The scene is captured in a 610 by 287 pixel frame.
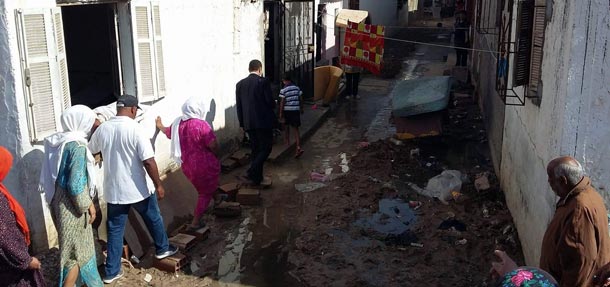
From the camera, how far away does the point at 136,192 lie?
202 inches

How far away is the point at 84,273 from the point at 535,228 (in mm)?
4008

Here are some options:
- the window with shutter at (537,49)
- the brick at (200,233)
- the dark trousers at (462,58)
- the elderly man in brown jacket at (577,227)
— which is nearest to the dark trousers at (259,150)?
the brick at (200,233)

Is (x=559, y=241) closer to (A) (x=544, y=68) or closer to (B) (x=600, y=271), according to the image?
(B) (x=600, y=271)

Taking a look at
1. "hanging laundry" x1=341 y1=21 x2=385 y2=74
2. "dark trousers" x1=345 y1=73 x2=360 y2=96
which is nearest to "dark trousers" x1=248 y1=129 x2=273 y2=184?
"hanging laundry" x1=341 y1=21 x2=385 y2=74

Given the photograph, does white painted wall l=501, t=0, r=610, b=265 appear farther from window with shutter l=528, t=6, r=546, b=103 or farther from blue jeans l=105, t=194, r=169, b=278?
Result: blue jeans l=105, t=194, r=169, b=278

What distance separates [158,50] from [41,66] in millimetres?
1781

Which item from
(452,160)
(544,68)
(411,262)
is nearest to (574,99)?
(544,68)

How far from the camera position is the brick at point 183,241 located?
5.96 meters

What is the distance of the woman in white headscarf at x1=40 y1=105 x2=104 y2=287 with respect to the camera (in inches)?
176

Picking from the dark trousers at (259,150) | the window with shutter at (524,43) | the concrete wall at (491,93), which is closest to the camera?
the window with shutter at (524,43)

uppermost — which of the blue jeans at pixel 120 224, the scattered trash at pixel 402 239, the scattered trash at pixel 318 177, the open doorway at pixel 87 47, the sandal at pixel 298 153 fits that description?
the open doorway at pixel 87 47

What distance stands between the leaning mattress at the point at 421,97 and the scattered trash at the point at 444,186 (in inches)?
73.1

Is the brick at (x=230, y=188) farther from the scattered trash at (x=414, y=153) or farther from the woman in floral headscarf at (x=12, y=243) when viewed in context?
the woman in floral headscarf at (x=12, y=243)

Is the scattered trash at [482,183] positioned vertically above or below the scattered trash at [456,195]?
above
